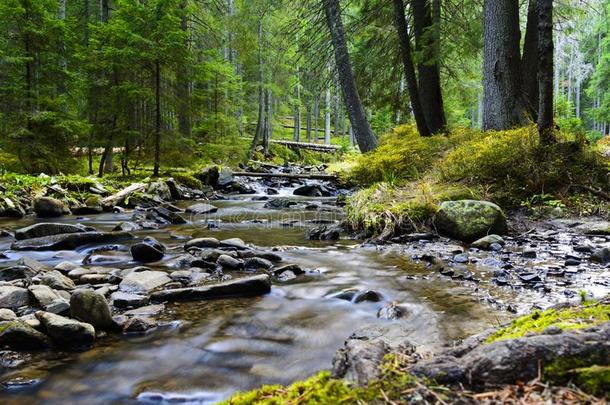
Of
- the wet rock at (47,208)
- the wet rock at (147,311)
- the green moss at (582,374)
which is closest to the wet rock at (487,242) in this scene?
the wet rock at (147,311)

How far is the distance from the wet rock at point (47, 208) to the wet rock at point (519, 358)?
31.5ft

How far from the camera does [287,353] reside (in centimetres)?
302

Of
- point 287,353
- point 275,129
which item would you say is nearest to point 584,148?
point 287,353

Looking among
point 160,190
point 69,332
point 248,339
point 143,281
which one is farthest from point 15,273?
point 160,190

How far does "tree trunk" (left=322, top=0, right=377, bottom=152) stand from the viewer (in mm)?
13805

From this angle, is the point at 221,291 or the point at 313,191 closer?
the point at 221,291

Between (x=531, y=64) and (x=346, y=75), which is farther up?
(x=346, y=75)

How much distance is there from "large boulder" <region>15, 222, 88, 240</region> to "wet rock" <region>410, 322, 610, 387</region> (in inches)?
253

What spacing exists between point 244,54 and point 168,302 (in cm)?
2197

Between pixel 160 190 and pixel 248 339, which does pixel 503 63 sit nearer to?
pixel 248 339

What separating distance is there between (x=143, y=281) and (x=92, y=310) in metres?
1.03

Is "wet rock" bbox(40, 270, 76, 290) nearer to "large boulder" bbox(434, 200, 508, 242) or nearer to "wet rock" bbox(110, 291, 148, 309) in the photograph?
"wet rock" bbox(110, 291, 148, 309)

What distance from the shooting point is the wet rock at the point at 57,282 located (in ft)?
13.3

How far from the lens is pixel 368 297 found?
404 cm
